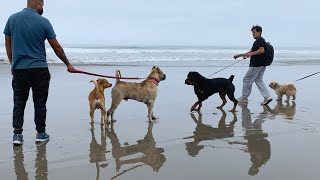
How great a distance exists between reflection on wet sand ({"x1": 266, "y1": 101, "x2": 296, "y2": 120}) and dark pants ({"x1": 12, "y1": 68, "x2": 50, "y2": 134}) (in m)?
4.75

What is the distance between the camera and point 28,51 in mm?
5148

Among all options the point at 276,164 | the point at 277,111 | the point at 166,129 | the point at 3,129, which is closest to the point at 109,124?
the point at 166,129

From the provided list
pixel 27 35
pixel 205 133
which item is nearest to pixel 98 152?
pixel 27 35

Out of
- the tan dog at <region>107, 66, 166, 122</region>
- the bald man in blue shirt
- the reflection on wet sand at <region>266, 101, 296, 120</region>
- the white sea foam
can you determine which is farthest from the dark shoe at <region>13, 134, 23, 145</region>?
the white sea foam

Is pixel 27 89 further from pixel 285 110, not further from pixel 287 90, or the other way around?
pixel 287 90

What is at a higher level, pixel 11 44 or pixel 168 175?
pixel 11 44

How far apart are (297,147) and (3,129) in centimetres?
451

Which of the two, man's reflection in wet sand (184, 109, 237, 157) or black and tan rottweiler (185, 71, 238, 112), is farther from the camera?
black and tan rottweiler (185, 71, 238, 112)

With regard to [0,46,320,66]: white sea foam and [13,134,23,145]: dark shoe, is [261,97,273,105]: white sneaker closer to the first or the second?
[13,134,23,145]: dark shoe

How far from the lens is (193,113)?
8.14 m

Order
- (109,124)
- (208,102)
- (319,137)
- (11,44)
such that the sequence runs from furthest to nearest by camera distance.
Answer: (208,102), (109,124), (319,137), (11,44)

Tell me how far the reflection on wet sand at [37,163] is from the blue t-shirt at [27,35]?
1082 millimetres

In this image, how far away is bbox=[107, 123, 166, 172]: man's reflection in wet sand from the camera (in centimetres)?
459

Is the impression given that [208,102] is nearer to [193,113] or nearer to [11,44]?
[193,113]
